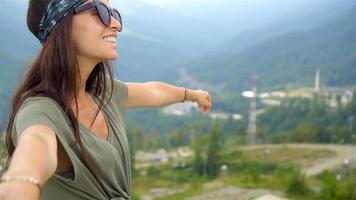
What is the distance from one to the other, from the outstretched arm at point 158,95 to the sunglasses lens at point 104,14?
377 mm

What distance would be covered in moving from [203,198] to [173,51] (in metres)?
113

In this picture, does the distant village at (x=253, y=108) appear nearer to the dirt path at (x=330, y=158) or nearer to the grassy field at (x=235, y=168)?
the grassy field at (x=235, y=168)

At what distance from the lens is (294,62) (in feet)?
258

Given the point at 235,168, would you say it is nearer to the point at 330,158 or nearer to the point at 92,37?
the point at 330,158

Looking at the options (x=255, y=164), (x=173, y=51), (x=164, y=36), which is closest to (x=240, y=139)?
(x=255, y=164)

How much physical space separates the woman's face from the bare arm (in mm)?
293

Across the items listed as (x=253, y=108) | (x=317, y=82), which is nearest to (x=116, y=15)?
(x=253, y=108)

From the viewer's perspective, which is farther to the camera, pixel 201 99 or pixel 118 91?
pixel 201 99

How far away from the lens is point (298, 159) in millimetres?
30828

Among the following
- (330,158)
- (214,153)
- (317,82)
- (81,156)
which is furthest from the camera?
(317,82)

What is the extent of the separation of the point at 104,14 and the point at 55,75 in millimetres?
213

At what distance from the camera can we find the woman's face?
118cm

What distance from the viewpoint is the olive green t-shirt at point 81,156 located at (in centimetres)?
99

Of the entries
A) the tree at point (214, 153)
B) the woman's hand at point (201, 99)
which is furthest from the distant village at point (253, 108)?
the woman's hand at point (201, 99)
